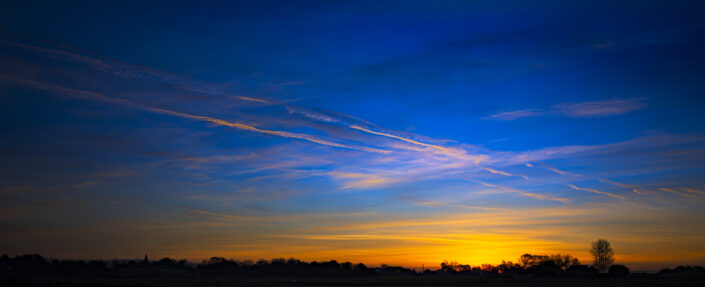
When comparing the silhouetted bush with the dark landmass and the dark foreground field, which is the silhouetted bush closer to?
the dark landmass

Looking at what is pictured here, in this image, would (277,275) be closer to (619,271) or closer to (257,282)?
(257,282)

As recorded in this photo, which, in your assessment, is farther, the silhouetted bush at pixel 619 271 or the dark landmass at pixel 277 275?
the silhouetted bush at pixel 619 271

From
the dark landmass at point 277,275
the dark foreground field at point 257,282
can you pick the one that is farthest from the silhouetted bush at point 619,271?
the dark foreground field at point 257,282

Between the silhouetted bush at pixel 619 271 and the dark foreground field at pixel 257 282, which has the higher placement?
the dark foreground field at pixel 257 282

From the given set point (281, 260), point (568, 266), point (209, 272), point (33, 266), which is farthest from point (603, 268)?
point (33, 266)

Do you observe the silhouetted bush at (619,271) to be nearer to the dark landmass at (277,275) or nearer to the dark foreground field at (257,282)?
the dark landmass at (277,275)

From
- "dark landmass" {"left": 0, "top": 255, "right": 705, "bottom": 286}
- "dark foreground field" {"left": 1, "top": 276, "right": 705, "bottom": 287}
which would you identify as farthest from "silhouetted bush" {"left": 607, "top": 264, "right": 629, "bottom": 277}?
"dark foreground field" {"left": 1, "top": 276, "right": 705, "bottom": 287}

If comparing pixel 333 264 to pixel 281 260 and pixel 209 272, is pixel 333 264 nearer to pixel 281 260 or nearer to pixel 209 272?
pixel 281 260

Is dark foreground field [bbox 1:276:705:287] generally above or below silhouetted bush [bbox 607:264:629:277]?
above

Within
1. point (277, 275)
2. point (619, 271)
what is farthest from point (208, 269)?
→ point (619, 271)

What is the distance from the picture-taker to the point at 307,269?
15238 cm

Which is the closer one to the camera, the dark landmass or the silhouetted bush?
the dark landmass

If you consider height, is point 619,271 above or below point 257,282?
below

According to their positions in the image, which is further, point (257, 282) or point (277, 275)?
point (277, 275)
